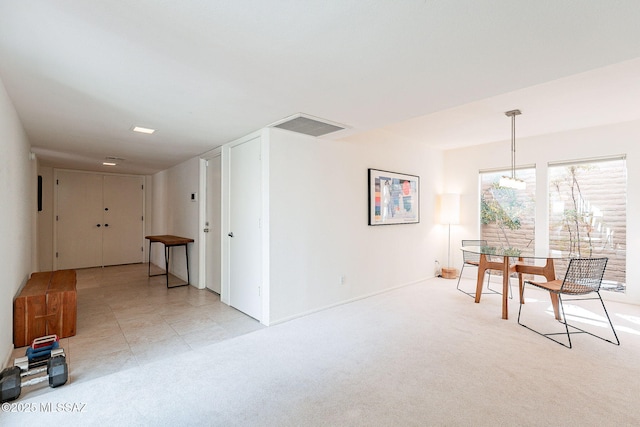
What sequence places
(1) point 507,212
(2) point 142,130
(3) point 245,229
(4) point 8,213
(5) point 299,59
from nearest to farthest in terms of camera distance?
(5) point 299,59
(4) point 8,213
(2) point 142,130
(3) point 245,229
(1) point 507,212

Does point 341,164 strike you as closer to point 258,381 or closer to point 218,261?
point 218,261

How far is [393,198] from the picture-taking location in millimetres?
4691

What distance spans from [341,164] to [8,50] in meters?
Result: 3.09

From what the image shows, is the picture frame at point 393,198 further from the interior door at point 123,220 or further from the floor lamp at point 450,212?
the interior door at point 123,220

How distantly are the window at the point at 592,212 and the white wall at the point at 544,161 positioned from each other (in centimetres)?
9

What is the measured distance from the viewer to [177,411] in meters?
1.86

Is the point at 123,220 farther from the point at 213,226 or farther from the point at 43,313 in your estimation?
the point at 43,313

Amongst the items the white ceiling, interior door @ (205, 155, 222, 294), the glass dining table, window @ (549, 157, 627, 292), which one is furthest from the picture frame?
interior door @ (205, 155, 222, 294)

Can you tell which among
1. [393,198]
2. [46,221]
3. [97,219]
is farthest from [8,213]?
[97,219]

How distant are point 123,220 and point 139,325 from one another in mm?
4900

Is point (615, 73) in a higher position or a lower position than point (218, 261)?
higher

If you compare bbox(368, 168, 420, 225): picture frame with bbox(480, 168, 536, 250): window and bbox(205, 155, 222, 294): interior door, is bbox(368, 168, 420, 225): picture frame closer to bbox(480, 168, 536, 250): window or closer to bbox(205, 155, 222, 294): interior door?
bbox(480, 168, 536, 250): window

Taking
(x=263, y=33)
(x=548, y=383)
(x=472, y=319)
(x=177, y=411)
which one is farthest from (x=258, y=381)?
(x=472, y=319)

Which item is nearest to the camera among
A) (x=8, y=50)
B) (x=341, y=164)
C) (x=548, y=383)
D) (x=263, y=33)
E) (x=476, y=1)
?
(x=476, y=1)
